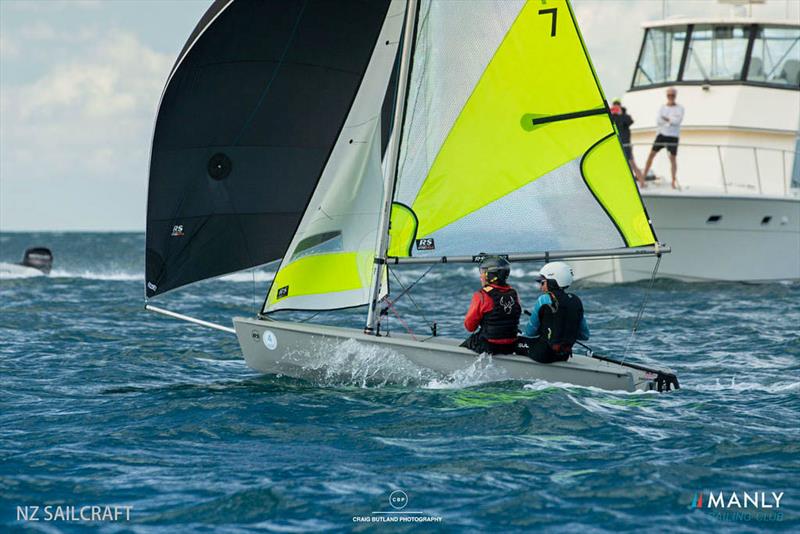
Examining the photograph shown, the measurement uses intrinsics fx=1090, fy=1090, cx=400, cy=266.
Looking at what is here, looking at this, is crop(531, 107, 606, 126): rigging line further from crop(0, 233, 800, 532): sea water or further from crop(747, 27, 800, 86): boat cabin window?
crop(747, 27, 800, 86): boat cabin window

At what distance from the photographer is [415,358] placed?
33.1 feet

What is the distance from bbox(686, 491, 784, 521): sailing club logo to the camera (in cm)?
662

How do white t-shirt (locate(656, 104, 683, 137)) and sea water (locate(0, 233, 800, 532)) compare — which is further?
white t-shirt (locate(656, 104, 683, 137))

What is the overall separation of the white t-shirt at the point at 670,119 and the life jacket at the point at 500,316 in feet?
39.7

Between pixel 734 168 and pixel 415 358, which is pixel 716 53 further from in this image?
pixel 415 358

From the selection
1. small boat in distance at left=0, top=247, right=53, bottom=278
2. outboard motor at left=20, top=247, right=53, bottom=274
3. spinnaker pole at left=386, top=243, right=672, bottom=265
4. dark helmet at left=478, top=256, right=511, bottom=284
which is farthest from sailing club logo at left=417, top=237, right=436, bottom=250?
outboard motor at left=20, top=247, right=53, bottom=274

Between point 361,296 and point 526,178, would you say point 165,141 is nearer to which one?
point 361,296

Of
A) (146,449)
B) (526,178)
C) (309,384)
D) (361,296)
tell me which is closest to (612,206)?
(526,178)

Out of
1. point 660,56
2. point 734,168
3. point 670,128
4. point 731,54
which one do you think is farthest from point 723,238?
point 660,56

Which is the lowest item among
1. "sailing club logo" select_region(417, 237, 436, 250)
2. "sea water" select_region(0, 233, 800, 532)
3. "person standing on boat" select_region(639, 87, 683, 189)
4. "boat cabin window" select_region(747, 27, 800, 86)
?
"sea water" select_region(0, 233, 800, 532)

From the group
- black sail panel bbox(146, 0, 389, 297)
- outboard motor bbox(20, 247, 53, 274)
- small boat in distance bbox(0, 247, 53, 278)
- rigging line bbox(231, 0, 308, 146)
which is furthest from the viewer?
outboard motor bbox(20, 247, 53, 274)

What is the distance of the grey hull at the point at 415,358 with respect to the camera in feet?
31.6

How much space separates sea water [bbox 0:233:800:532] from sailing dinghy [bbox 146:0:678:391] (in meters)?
0.82

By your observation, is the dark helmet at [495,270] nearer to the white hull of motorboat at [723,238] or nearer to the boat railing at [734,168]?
the white hull of motorboat at [723,238]
